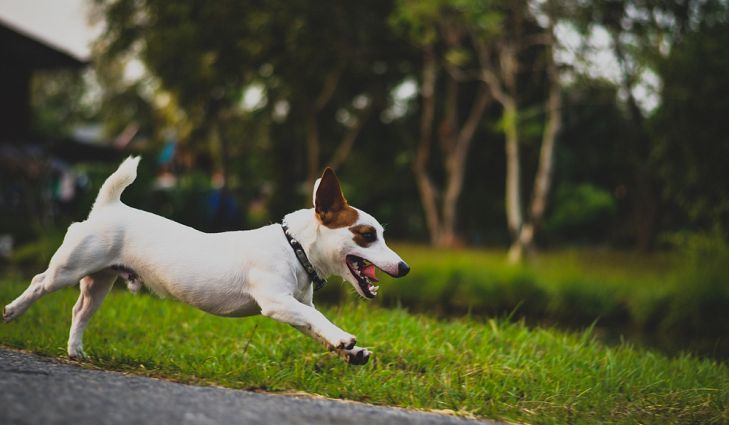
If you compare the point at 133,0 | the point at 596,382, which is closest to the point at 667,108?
the point at 596,382

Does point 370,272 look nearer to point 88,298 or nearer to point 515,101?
point 88,298

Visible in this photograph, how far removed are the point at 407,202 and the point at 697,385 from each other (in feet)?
91.9

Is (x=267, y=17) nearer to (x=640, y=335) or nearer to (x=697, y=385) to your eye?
(x=640, y=335)

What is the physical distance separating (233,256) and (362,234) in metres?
0.85

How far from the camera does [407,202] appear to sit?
33.8 meters

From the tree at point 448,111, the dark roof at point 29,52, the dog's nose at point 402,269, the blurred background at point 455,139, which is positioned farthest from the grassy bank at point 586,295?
the dark roof at point 29,52

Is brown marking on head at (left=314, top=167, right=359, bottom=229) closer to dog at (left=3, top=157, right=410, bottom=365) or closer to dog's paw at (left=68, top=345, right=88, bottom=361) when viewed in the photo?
dog at (left=3, top=157, right=410, bottom=365)

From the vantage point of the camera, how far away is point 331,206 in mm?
4938

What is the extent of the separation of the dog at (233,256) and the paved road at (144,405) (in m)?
A: 0.70

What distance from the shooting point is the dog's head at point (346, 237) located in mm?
4883

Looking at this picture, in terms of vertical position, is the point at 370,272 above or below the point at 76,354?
above

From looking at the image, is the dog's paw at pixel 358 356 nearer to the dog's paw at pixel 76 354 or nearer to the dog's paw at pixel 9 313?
the dog's paw at pixel 76 354

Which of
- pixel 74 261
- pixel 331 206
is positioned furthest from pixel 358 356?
pixel 74 261

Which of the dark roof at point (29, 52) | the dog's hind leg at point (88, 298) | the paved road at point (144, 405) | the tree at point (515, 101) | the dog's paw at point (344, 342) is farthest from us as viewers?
the dark roof at point (29, 52)
